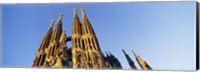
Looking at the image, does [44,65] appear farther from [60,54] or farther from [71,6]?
[71,6]

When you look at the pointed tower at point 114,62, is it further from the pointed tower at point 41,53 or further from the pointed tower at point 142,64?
the pointed tower at point 41,53

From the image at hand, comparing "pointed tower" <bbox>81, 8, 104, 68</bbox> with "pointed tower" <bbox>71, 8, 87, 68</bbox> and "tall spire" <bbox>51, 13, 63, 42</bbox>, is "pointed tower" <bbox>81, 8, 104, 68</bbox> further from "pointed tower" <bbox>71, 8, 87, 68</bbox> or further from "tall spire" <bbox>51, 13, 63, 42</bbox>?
"tall spire" <bbox>51, 13, 63, 42</bbox>

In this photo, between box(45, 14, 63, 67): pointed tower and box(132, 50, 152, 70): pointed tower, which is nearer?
box(132, 50, 152, 70): pointed tower

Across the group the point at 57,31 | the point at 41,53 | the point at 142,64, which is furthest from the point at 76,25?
the point at 142,64

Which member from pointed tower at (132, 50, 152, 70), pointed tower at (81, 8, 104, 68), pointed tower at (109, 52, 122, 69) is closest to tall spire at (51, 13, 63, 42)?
pointed tower at (81, 8, 104, 68)

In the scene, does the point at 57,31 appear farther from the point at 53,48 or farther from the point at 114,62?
the point at 114,62

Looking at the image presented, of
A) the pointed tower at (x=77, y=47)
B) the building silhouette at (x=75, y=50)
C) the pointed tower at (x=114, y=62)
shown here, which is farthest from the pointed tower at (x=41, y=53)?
the pointed tower at (x=114, y=62)
